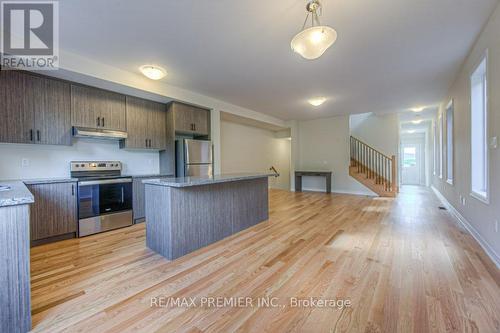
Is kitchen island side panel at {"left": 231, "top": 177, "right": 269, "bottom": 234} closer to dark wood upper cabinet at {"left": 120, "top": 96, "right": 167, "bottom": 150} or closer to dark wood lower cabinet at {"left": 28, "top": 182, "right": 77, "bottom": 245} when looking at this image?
dark wood upper cabinet at {"left": 120, "top": 96, "right": 167, "bottom": 150}

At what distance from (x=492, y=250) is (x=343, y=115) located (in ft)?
18.0

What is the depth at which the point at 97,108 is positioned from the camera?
3504mm

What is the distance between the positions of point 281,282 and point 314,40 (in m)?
2.26

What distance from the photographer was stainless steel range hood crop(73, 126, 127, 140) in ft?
10.7

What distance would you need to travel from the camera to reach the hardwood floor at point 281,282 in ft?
4.73

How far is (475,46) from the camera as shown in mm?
2811

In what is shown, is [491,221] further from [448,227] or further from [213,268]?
[213,268]

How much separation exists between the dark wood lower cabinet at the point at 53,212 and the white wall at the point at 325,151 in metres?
6.64

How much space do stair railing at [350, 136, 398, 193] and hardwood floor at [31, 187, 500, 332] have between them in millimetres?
4176

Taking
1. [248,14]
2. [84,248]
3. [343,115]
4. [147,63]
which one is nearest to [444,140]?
[343,115]

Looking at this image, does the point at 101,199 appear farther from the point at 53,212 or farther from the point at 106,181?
the point at 53,212

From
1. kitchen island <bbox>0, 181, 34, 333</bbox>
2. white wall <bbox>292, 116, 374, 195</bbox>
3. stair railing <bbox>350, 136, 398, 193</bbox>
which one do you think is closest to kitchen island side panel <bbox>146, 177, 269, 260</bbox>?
kitchen island <bbox>0, 181, 34, 333</bbox>

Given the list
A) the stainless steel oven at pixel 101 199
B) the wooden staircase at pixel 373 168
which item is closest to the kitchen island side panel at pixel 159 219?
the stainless steel oven at pixel 101 199

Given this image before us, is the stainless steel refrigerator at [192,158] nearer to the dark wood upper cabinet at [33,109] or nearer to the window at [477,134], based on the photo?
the dark wood upper cabinet at [33,109]
